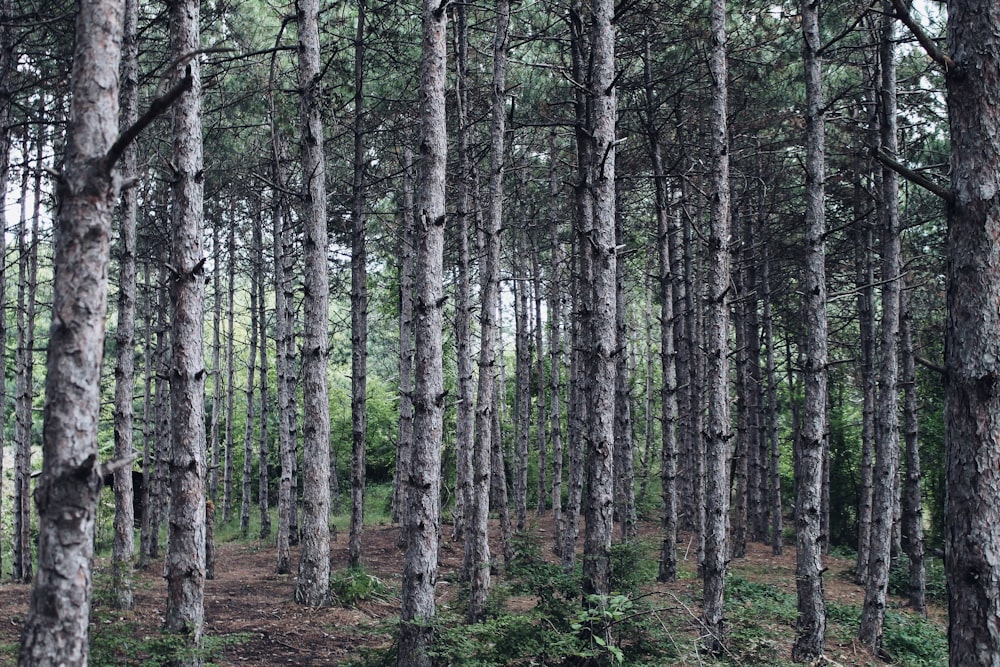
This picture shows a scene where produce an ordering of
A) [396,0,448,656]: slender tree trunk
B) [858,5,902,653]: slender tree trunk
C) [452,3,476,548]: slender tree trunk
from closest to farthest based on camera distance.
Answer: [396,0,448,656]: slender tree trunk, [858,5,902,653]: slender tree trunk, [452,3,476,548]: slender tree trunk

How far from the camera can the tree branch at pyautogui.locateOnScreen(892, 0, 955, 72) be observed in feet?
11.7

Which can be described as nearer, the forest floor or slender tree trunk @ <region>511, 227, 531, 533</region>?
the forest floor

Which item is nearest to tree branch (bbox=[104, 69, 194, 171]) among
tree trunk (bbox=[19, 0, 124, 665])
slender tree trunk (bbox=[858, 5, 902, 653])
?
tree trunk (bbox=[19, 0, 124, 665])

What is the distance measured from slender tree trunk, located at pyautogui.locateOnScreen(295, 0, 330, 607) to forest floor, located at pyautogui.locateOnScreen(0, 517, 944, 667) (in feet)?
2.35

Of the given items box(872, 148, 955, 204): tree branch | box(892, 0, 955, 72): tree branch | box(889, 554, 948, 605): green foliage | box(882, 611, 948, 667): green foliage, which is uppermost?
box(892, 0, 955, 72): tree branch

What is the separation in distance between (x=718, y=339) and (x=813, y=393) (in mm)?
1392

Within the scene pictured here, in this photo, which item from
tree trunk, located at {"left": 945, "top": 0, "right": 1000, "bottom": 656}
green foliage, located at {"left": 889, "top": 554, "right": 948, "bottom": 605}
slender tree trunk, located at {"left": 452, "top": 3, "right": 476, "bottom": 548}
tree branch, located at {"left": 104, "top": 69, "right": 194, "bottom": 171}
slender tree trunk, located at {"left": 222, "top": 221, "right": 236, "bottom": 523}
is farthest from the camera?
slender tree trunk, located at {"left": 222, "top": 221, "right": 236, "bottom": 523}

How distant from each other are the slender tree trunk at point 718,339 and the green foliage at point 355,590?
187 inches

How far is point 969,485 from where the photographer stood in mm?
3924

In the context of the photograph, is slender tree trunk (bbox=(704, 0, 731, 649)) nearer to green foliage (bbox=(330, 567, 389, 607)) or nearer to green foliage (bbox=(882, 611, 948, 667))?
green foliage (bbox=(882, 611, 948, 667))

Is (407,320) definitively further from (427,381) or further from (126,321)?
(427,381)

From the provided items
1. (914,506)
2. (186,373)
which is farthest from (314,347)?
(914,506)

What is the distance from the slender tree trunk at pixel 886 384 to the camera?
10.5 metres

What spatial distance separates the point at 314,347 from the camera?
10.9 m
